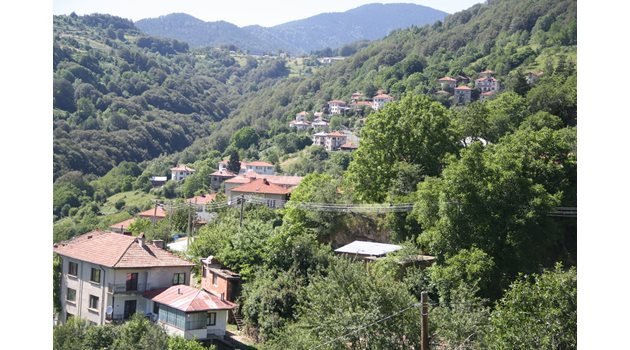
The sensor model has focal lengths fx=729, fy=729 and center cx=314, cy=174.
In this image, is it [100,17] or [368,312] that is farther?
[100,17]

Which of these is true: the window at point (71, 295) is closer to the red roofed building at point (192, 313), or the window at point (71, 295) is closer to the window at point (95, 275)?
the window at point (95, 275)

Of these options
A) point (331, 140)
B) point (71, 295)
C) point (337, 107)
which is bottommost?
point (71, 295)

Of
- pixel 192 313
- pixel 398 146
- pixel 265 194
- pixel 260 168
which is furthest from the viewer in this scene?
pixel 260 168

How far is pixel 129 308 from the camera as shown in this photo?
10.6 meters

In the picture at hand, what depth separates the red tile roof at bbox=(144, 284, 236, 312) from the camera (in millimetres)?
9789

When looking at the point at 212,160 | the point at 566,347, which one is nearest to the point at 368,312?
the point at 566,347

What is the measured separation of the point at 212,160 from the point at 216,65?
2605 inches

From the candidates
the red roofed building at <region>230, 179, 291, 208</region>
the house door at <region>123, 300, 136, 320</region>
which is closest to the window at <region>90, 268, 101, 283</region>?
the house door at <region>123, 300, 136, 320</region>

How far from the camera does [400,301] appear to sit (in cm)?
735

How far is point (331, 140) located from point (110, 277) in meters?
31.8

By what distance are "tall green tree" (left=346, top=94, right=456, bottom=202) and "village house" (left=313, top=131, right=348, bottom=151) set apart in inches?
1066

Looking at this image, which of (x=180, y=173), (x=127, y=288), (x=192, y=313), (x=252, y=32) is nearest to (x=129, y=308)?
(x=127, y=288)

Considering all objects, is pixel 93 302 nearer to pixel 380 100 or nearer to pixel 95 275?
pixel 95 275
